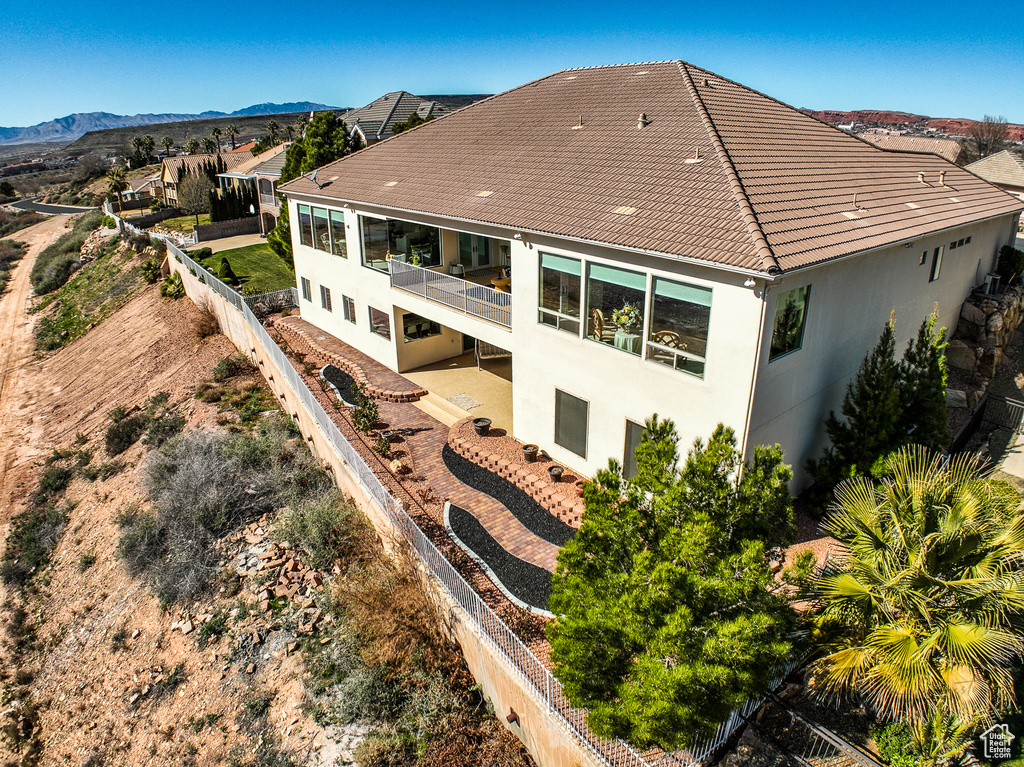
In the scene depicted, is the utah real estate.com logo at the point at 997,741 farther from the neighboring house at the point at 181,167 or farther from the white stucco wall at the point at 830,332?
the neighboring house at the point at 181,167

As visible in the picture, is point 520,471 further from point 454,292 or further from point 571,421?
point 454,292

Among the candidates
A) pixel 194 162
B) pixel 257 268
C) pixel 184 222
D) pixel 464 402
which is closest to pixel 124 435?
pixel 257 268

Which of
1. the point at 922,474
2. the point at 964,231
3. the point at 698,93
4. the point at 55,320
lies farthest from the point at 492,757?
the point at 55,320

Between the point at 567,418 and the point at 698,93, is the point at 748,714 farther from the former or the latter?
the point at 698,93

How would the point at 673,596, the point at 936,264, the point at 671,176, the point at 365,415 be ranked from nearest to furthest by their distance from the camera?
the point at 673,596 < the point at 671,176 < the point at 936,264 < the point at 365,415

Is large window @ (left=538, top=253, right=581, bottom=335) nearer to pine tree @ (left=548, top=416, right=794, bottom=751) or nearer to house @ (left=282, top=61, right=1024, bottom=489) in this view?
house @ (left=282, top=61, right=1024, bottom=489)

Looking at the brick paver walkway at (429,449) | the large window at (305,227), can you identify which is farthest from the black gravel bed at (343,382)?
the large window at (305,227)

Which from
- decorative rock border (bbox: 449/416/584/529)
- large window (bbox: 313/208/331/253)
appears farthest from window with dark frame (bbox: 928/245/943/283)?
large window (bbox: 313/208/331/253)
